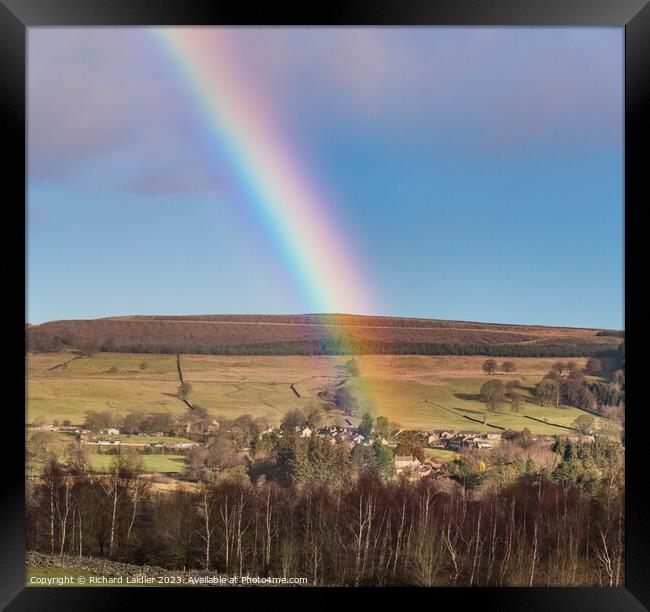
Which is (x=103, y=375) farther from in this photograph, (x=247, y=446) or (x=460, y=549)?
(x=460, y=549)

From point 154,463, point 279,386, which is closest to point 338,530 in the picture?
point 154,463

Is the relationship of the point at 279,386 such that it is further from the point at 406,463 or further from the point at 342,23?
the point at 342,23

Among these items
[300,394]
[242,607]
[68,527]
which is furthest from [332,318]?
[242,607]

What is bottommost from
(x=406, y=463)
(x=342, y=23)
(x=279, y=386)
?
(x=406, y=463)

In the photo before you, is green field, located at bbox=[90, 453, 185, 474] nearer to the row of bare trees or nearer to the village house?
the row of bare trees

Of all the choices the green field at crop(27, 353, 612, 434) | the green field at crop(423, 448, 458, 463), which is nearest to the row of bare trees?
the green field at crop(423, 448, 458, 463)

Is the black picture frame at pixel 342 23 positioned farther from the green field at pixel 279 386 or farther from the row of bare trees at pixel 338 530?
the green field at pixel 279 386

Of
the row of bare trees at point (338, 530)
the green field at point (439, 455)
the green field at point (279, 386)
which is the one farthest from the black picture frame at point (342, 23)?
the green field at point (279, 386)
